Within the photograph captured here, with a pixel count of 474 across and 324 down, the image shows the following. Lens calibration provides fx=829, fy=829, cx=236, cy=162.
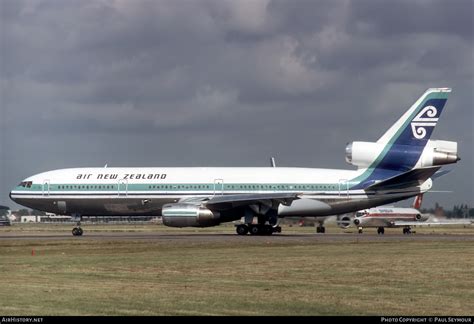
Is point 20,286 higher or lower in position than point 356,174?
lower

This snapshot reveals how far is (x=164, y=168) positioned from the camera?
186ft

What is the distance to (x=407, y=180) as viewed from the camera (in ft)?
174

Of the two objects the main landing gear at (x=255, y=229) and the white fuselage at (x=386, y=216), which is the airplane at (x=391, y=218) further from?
the main landing gear at (x=255, y=229)

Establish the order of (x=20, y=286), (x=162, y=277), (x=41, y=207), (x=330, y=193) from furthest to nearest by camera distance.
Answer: (x=41, y=207) < (x=330, y=193) < (x=162, y=277) < (x=20, y=286)

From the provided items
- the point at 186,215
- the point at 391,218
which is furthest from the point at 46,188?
the point at 391,218

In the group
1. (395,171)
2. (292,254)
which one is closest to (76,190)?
(395,171)

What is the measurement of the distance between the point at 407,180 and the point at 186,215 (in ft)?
46.9

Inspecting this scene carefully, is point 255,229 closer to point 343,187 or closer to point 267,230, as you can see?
point 267,230

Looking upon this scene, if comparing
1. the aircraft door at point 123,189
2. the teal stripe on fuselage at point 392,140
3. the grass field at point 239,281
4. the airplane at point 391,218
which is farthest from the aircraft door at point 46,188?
the airplane at point 391,218

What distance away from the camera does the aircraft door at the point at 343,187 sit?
53.6 meters

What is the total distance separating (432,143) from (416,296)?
121 ft

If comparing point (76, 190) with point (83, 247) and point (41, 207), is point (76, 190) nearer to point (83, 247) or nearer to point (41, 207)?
point (41, 207)

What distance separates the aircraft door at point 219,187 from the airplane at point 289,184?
2.6 inches

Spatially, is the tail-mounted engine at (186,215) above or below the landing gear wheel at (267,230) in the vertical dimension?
above
